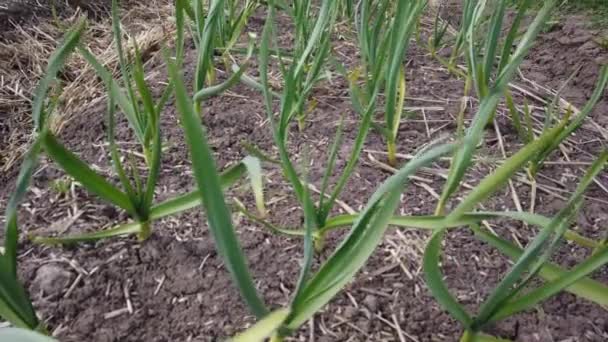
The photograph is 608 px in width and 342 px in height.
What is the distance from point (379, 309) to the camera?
2.45ft

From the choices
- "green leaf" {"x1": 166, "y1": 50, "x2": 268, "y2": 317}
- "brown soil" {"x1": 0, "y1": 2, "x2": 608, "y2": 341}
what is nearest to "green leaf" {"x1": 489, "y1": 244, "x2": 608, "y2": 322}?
"brown soil" {"x1": 0, "y1": 2, "x2": 608, "y2": 341}

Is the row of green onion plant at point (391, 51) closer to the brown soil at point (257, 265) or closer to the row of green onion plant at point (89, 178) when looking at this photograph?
the brown soil at point (257, 265)

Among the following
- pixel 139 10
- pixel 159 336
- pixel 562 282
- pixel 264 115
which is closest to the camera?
pixel 562 282

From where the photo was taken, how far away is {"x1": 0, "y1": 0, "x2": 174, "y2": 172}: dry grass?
127 cm

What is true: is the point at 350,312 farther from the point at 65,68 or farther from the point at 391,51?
the point at 65,68

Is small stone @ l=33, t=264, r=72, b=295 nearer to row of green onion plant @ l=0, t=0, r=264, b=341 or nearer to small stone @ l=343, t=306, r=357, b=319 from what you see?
row of green onion plant @ l=0, t=0, r=264, b=341

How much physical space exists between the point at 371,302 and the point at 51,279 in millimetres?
461

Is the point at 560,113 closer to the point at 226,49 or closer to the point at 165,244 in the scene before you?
the point at 226,49

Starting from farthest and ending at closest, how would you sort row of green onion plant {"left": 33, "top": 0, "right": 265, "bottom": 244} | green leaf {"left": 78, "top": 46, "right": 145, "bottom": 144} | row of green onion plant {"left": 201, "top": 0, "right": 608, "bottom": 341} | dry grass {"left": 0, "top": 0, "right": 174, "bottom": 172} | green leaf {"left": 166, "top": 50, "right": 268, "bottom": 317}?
1. dry grass {"left": 0, "top": 0, "right": 174, "bottom": 172}
2. green leaf {"left": 78, "top": 46, "right": 145, "bottom": 144}
3. row of green onion plant {"left": 33, "top": 0, "right": 265, "bottom": 244}
4. row of green onion plant {"left": 201, "top": 0, "right": 608, "bottom": 341}
5. green leaf {"left": 166, "top": 50, "right": 268, "bottom": 317}

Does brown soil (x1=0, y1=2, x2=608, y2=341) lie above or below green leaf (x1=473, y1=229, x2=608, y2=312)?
below

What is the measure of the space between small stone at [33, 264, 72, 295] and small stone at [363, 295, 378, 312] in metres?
0.43

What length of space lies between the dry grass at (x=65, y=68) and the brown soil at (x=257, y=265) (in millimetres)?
154

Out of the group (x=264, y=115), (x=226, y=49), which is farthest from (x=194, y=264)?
(x=226, y=49)

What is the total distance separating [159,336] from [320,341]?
8.3 inches
